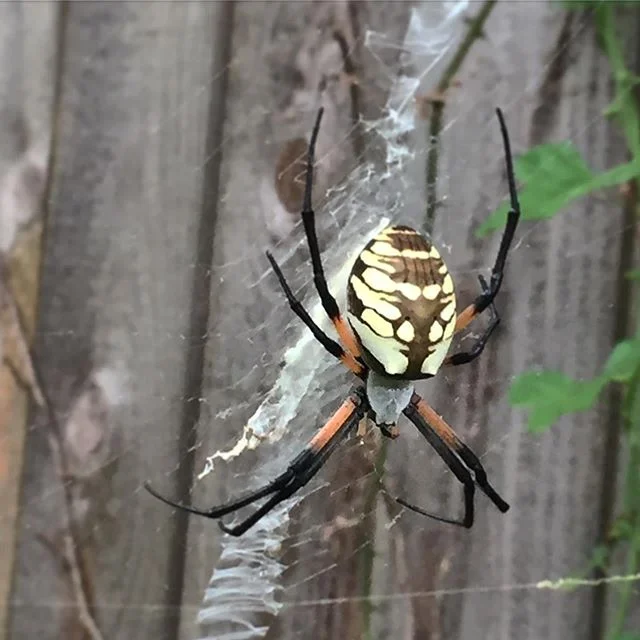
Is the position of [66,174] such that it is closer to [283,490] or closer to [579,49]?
[283,490]

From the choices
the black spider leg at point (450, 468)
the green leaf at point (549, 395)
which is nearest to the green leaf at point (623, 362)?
the green leaf at point (549, 395)

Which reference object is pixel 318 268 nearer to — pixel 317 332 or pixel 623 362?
pixel 317 332

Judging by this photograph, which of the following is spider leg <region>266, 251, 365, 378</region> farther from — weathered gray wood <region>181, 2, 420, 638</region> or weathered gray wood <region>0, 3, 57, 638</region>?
weathered gray wood <region>0, 3, 57, 638</region>

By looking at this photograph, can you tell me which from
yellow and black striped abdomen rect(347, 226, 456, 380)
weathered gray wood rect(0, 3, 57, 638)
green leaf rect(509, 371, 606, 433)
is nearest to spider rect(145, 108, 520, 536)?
yellow and black striped abdomen rect(347, 226, 456, 380)

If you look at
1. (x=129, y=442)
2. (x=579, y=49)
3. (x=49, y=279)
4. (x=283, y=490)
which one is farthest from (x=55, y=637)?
(x=579, y=49)

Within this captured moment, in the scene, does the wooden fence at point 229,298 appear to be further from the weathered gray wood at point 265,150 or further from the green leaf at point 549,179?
the green leaf at point 549,179

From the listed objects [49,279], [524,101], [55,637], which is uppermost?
[524,101]

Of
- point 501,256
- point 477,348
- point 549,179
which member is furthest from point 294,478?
point 549,179
